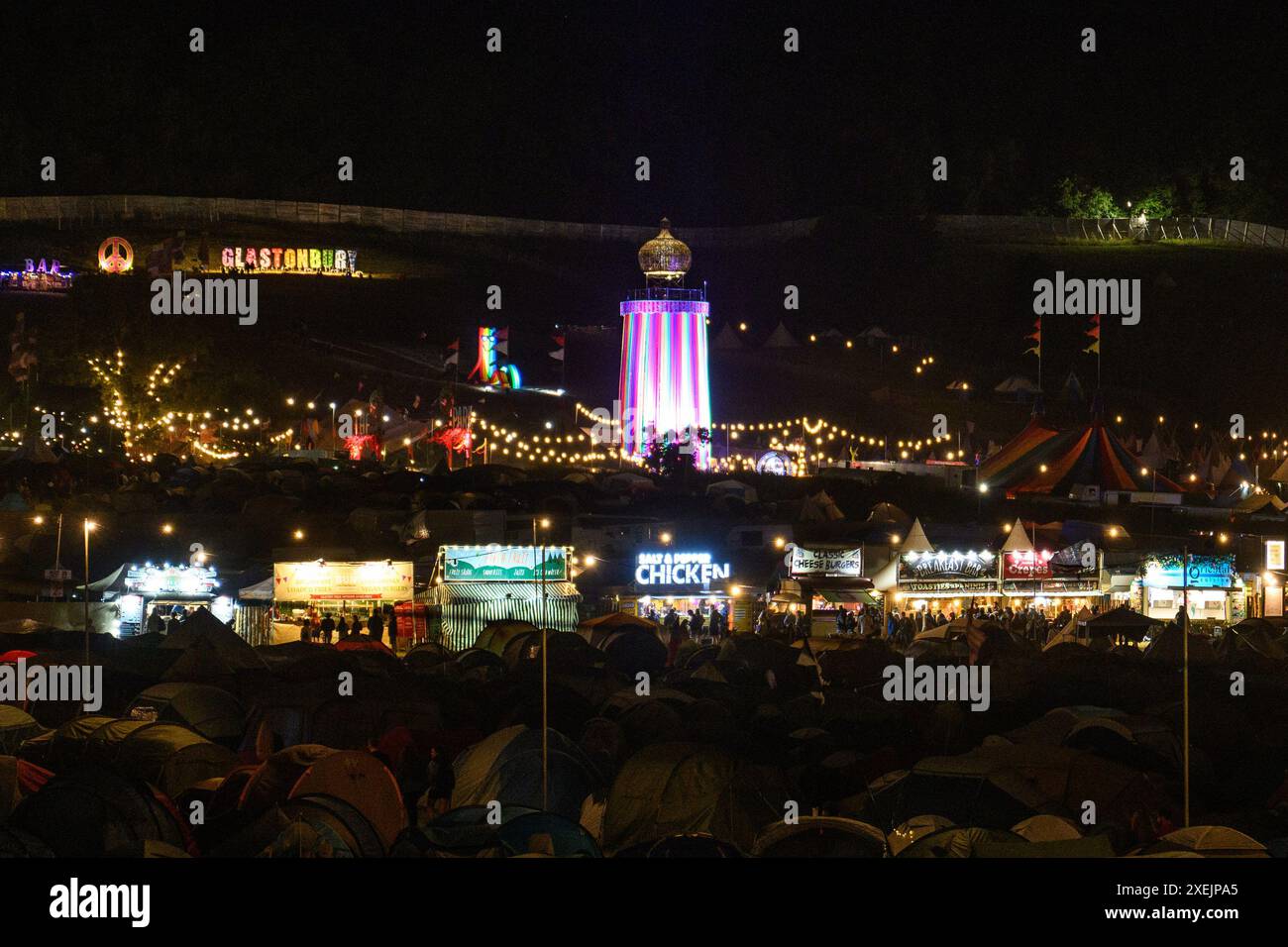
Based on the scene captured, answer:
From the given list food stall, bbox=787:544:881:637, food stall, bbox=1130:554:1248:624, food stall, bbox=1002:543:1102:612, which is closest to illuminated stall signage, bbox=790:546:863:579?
food stall, bbox=787:544:881:637

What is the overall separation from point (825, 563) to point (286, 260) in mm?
40186

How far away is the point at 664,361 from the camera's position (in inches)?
1918

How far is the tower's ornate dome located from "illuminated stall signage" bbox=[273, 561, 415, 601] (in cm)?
2368

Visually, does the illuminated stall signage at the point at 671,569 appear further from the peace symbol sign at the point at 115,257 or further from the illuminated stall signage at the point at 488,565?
the peace symbol sign at the point at 115,257

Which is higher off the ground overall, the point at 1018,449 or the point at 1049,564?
the point at 1018,449

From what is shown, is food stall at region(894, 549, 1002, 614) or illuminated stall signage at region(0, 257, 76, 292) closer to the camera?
food stall at region(894, 549, 1002, 614)

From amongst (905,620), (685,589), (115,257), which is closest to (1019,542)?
(905,620)

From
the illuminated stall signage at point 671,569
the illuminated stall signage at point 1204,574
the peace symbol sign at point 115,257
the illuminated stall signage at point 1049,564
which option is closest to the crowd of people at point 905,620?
the illuminated stall signage at point 1049,564

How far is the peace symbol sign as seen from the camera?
199 feet

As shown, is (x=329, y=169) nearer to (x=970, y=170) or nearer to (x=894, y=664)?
(x=970, y=170)

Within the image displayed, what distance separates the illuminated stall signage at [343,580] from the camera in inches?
1035
